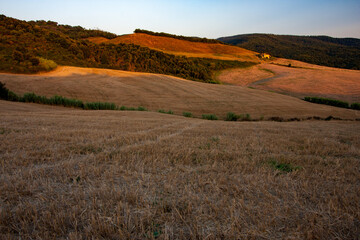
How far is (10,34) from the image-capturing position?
114ft

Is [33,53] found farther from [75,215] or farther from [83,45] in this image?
[75,215]

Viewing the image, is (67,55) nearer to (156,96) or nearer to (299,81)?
(156,96)

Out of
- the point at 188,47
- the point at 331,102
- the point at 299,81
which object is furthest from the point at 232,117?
the point at 188,47

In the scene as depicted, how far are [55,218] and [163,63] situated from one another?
5204 cm

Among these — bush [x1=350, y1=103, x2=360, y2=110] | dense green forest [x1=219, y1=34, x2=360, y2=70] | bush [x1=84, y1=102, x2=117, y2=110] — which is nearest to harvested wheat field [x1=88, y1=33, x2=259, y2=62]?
dense green forest [x1=219, y1=34, x2=360, y2=70]

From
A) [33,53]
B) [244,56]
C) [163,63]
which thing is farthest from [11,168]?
[244,56]

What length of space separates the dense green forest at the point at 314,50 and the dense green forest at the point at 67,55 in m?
55.2

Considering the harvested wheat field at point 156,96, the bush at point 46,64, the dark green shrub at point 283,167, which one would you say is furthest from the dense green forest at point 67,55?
the dark green shrub at point 283,167

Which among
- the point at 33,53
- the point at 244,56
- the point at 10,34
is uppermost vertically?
the point at 244,56

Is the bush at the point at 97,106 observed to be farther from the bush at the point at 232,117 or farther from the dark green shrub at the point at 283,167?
the dark green shrub at the point at 283,167

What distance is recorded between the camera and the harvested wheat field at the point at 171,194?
1873 mm

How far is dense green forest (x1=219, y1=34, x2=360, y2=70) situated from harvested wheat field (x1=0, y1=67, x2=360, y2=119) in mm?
68022

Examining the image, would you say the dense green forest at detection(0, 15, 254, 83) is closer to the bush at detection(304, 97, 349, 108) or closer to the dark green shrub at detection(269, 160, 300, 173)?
the bush at detection(304, 97, 349, 108)

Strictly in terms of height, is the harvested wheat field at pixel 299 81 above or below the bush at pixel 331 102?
above
